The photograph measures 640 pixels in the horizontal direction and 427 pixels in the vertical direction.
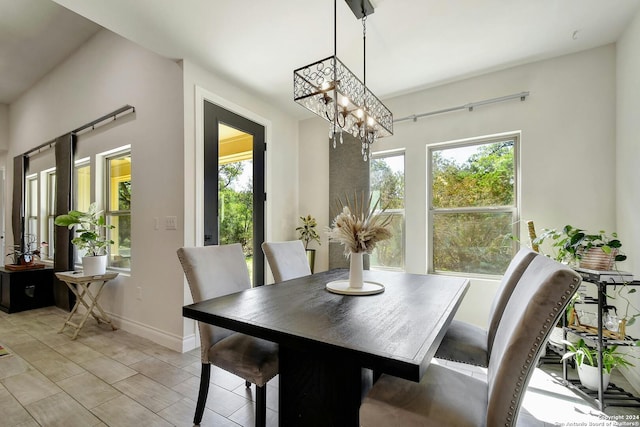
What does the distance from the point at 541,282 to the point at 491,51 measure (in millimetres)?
2561

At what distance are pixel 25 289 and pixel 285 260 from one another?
4.13 meters

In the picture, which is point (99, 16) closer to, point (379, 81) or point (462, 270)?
point (379, 81)

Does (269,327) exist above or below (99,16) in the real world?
below

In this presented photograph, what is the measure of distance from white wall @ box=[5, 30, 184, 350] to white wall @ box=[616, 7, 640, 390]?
3.59 metres

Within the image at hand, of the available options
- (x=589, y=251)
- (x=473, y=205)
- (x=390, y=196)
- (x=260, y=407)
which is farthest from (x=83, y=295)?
(x=589, y=251)

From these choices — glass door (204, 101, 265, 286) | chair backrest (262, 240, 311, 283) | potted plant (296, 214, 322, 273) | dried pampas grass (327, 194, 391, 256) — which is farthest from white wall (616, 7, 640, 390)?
glass door (204, 101, 265, 286)

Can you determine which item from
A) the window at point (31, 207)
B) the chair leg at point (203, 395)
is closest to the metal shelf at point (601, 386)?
the chair leg at point (203, 395)

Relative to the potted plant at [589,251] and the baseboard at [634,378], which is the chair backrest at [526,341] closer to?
the potted plant at [589,251]

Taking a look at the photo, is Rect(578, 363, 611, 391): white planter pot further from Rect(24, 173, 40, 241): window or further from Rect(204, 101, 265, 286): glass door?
Rect(24, 173, 40, 241): window

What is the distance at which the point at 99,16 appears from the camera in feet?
7.15

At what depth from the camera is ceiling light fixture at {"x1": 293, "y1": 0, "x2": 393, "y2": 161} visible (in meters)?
1.73

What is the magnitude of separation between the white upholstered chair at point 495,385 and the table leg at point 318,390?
9cm

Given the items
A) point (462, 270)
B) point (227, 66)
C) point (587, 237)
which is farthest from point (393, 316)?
point (227, 66)

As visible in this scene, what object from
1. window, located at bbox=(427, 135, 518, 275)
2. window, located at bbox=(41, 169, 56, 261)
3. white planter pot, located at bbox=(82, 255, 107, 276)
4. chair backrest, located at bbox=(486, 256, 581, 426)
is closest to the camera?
chair backrest, located at bbox=(486, 256, 581, 426)
